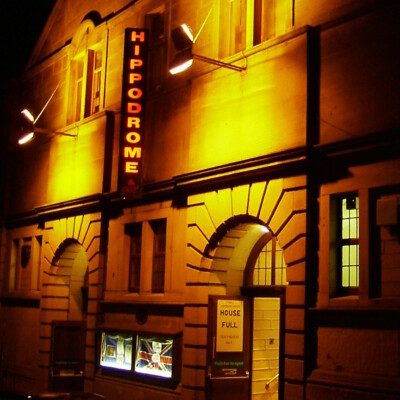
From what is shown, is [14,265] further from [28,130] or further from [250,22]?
[250,22]

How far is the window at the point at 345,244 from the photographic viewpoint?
12727 millimetres

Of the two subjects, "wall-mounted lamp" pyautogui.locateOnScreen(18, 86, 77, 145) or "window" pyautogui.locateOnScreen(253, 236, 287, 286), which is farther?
"wall-mounted lamp" pyautogui.locateOnScreen(18, 86, 77, 145)

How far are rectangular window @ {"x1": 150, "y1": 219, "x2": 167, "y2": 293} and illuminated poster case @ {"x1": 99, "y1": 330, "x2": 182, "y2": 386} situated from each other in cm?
121

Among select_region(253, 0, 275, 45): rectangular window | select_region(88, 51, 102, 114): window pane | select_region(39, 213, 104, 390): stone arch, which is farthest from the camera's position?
select_region(88, 51, 102, 114): window pane

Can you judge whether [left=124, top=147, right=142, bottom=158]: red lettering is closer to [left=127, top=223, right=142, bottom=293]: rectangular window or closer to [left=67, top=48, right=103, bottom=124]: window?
[left=127, top=223, right=142, bottom=293]: rectangular window

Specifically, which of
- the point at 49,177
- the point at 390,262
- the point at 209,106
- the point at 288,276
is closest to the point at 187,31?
the point at 209,106

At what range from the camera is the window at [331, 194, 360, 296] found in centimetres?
1273

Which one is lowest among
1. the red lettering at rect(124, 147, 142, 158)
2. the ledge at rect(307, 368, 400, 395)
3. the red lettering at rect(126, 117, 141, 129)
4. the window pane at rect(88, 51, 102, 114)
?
the ledge at rect(307, 368, 400, 395)

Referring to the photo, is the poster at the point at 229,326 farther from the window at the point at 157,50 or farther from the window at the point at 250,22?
the window at the point at 157,50

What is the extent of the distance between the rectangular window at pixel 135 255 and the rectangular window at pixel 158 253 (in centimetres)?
69

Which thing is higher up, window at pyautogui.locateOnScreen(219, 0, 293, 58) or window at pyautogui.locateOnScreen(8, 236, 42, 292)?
window at pyautogui.locateOnScreen(219, 0, 293, 58)

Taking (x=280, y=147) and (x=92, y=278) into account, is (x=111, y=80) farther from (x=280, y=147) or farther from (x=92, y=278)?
(x=280, y=147)

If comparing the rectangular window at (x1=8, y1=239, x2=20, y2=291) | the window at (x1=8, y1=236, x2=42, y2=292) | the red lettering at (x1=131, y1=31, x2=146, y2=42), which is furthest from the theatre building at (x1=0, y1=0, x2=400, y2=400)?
the rectangular window at (x1=8, y1=239, x2=20, y2=291)

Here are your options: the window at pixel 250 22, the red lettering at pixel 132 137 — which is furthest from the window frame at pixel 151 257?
the window at pixel 250 22
